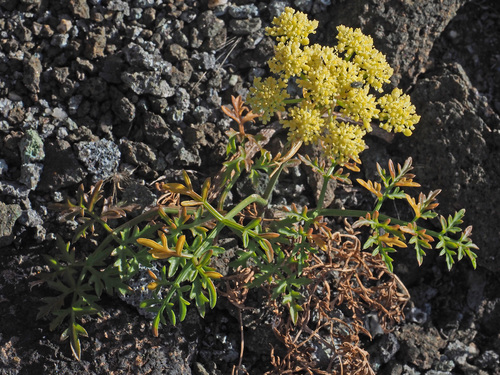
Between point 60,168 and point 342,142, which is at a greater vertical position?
point 342,142

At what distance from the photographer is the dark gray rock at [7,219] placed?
2990 millimetres

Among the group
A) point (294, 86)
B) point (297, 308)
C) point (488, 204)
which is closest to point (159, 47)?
point (294, 86)

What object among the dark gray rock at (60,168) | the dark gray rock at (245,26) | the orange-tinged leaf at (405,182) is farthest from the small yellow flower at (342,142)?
the dark gray rock at (60,168)

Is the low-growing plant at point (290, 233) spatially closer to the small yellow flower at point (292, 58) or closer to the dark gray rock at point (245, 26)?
the small yellow flower at point (292, 58)

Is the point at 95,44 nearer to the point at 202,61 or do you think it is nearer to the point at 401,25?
the point at 202,61

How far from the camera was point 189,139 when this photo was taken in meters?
3.29

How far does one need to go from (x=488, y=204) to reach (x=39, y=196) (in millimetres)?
2345

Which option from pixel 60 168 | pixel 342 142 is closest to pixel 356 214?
pixel 342 142

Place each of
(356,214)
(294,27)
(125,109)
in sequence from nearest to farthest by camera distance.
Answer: (294,27), (356,214), (125,109)

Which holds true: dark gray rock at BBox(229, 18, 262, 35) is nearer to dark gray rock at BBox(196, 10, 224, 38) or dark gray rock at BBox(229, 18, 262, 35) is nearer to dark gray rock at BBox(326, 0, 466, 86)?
dark gray rock at BBox(196, 10, 224, 38)

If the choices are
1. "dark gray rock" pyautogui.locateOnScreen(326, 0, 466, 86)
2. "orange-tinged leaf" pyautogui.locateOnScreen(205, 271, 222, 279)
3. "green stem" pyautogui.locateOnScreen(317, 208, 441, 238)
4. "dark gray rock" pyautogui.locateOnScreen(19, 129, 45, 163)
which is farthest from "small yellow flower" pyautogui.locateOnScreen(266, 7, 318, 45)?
"dark gray rock" pyautogui.locateOnScreen(19, 129, 45, 163)

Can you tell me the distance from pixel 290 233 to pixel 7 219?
1.37 meters

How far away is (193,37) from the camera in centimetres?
337

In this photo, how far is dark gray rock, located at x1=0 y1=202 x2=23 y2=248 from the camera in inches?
118
